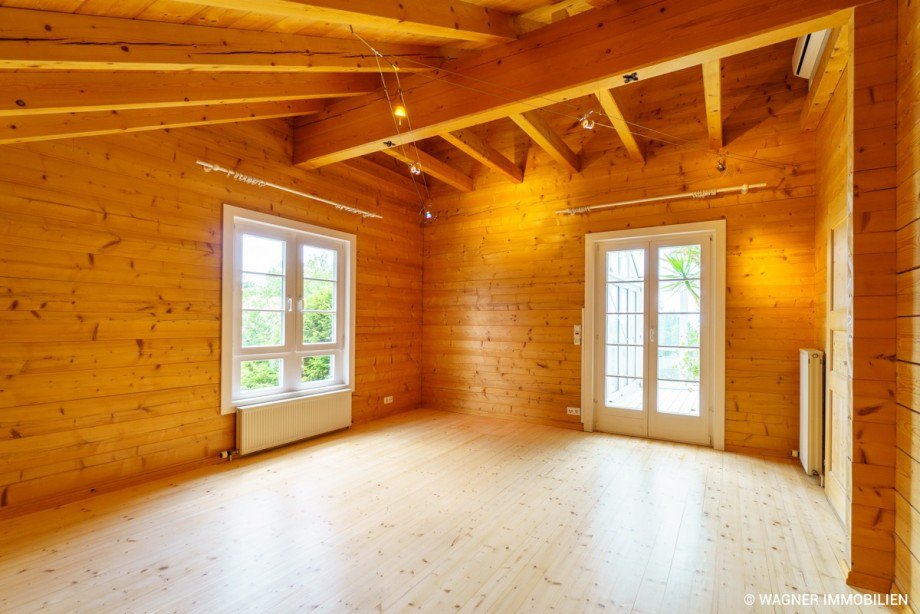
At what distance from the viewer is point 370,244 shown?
530 centimetres

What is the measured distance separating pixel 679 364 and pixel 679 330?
0.35 meters

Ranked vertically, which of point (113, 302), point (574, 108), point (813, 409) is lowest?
point (813, 409)

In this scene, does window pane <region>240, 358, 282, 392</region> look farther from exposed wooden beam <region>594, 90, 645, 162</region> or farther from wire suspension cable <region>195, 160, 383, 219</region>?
exposed wooden beam <region>594, 90, 645, 162</region>

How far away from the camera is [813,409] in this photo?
333cm

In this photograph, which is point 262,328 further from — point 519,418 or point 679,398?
point 679,398

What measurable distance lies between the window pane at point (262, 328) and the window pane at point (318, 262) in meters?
0.59

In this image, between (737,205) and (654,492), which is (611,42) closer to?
(737,205)

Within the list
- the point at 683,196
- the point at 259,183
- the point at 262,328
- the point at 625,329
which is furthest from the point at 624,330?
the point at 259,183

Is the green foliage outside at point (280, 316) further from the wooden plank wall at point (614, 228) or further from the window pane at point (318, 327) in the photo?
the wooden plank wall at point (614, 228)

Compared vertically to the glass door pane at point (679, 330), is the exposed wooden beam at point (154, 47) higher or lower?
higher

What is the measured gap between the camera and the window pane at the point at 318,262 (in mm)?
4570

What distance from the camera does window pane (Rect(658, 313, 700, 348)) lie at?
430cm

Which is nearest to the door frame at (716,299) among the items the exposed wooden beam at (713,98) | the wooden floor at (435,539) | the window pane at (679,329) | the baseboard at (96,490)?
the window pane at (679,329)

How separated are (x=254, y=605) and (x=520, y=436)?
3.17 meters
